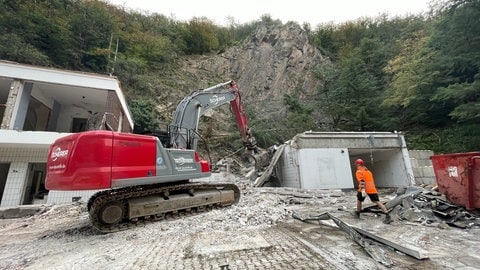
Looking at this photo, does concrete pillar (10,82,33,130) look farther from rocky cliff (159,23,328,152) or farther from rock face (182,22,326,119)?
rock face (182,22,326,119)

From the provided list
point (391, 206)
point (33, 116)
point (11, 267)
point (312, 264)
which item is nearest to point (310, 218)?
point (391, 206)

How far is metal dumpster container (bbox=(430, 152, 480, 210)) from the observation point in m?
5.62

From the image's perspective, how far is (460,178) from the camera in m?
5.91

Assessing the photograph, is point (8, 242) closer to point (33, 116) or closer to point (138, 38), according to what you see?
point (33, 116)

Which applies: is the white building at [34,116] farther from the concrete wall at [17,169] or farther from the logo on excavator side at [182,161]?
the logo on excavator side at [182,161]

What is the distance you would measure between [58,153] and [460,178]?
9.24 metres

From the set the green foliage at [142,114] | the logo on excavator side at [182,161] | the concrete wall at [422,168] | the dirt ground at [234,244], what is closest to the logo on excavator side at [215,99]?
the logo on excavator side at [182,161]

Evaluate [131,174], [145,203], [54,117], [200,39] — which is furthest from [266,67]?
[131,174]

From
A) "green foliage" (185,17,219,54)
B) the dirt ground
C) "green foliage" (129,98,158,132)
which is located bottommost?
the dirt ground

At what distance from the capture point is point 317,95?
27.2 meters

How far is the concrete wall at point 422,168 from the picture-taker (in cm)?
1427

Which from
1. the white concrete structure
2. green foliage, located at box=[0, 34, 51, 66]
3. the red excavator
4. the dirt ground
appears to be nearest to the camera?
the dirt ground

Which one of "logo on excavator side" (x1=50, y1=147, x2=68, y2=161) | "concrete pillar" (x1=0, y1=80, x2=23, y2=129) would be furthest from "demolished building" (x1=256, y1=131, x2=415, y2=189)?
"concrete pillar" (x1=0, y1=80, x2=23, y2=129)

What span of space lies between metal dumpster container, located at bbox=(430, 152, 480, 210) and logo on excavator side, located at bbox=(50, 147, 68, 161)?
8.88 metres
